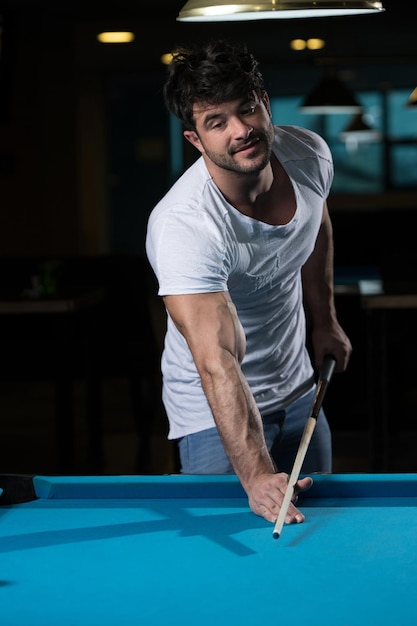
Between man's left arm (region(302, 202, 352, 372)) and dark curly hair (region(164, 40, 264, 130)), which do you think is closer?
dark curly hair (region(164, 40, 264, 130))

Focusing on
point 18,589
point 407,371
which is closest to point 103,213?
point 407,371

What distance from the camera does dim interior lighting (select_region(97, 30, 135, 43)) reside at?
608cm

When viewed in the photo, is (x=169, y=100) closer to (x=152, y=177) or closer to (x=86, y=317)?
(x=86, y=317)

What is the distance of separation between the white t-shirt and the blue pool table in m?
0.42

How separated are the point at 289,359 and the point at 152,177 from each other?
375 centimetres

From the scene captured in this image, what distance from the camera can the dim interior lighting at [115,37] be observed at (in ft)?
20.0

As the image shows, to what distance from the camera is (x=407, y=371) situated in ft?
17.6

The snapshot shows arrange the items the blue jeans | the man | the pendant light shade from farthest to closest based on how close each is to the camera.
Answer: the pendant light shade, the blue jeans, the man

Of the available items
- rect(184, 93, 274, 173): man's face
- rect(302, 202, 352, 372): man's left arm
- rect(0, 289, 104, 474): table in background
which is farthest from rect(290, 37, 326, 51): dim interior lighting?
rect(184, 93, 274, 173): man's face

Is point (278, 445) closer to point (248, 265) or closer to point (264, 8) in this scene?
point (248, 265)

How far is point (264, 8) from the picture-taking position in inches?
73.5

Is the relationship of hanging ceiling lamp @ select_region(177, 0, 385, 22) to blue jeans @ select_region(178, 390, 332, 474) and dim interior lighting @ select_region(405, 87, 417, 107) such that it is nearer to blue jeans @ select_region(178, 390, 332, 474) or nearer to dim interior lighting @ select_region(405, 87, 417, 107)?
blue jeans @ select_region(178, 390, 332, 474)

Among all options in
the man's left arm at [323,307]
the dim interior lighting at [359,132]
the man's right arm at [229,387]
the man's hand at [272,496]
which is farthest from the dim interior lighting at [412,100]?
the man's hand at [272,496]

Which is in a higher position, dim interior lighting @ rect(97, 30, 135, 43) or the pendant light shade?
dim interior lighting @ rect(97, 30, 135, 43)
